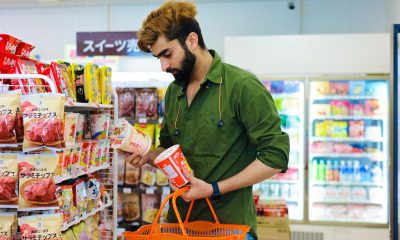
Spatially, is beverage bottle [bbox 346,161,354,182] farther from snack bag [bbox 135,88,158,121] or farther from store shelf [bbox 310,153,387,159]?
snack bag [bbox 135,88,158,121]

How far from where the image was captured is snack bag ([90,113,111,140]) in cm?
327

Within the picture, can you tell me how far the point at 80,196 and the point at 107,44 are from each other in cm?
391

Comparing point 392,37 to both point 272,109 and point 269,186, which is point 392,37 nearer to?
point 272,109

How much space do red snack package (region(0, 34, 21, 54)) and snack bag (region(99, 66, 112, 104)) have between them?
0.79 m

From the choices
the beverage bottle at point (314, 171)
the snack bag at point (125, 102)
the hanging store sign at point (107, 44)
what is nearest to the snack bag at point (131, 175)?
the snack bag at point (125, 102)

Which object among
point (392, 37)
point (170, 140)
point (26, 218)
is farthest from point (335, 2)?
point (26, 218)

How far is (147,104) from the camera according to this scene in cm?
512

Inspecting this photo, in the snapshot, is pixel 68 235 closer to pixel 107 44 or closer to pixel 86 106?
pixel 86 106

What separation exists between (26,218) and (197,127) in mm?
886

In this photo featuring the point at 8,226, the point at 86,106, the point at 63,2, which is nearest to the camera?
the point at 8,226

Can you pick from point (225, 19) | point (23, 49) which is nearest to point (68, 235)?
point (23, 49)

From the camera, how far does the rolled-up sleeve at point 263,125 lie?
1.95 metres

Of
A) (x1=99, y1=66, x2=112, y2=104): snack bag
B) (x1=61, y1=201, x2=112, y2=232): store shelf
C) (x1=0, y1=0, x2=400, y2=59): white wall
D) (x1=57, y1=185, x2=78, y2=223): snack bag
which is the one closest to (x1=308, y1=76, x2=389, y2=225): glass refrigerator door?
(x1=0, y1=0, x2=400, y2=59): white wall

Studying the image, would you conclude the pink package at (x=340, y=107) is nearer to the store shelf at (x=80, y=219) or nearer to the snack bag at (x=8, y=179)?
the store shelf at (x=80, y=219)
